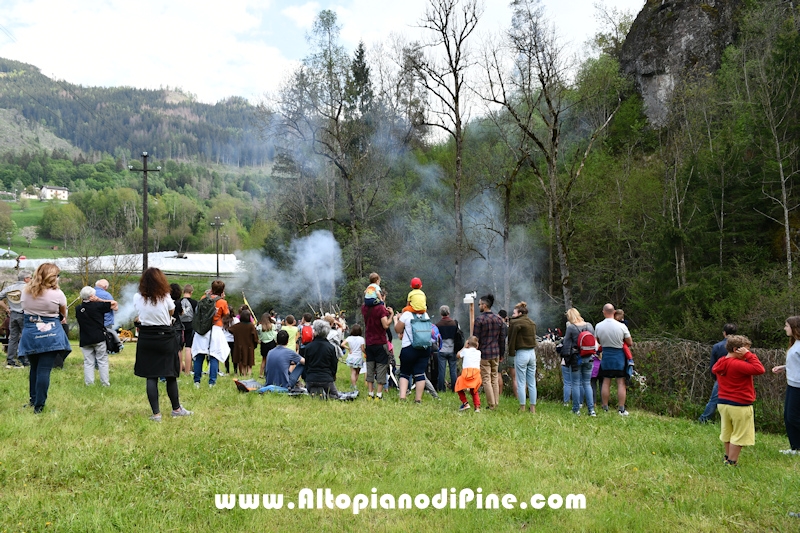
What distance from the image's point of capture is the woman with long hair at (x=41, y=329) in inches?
283

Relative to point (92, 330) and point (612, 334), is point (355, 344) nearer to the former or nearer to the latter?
point (92, 330)

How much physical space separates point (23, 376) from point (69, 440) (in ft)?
18.5

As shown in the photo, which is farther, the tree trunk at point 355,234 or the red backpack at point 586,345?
the tree trunk at point 355,234

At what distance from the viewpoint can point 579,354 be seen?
10133 millimetres

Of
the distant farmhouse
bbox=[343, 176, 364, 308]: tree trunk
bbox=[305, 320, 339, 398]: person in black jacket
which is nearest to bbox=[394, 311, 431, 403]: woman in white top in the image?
bbox=[305, 320, 339, 398]: person in black jacket

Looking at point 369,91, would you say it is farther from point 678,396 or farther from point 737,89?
point 678,396

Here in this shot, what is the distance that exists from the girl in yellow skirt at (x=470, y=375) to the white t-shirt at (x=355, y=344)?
8.18ft

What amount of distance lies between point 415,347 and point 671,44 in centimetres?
3543

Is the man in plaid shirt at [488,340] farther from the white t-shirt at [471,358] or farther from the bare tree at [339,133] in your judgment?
the bare tree at [339,133]

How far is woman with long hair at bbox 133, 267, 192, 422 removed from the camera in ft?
22.6

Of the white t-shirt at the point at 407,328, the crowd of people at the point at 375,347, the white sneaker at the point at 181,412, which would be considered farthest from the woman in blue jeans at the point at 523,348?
the white sneaker at the point at 181,412

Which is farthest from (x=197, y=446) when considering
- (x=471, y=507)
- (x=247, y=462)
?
(x=471, y=507)

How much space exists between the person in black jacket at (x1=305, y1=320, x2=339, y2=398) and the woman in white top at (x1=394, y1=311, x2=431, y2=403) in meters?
1.22

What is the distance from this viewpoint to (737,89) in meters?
28.7
